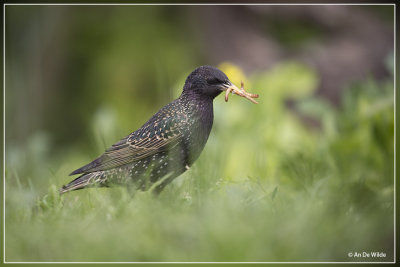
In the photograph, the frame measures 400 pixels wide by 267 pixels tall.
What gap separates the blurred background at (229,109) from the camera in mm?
2547

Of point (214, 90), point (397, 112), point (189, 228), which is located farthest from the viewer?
point (397, 112)

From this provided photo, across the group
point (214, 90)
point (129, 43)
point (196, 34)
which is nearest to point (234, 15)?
point (196, 34)

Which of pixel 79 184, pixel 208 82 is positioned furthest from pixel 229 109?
pixel 79 184

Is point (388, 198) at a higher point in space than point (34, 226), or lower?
lower

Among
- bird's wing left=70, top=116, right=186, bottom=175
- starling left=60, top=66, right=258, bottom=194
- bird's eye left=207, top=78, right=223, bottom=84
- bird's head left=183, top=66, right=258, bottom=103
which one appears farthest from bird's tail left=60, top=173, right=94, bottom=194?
bird's eye left=207, top=78, right=223, bottom=84

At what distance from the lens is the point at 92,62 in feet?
22.6

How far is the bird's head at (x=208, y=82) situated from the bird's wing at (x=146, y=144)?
0.19 m

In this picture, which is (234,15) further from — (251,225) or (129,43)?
(251,225)

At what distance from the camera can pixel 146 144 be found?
311 centimetres

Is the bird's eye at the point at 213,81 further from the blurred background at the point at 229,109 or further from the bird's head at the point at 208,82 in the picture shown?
the blurred background at the point at 229,109

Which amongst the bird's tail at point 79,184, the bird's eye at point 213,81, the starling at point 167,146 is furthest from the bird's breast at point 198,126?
the bird's tail at point 79,184

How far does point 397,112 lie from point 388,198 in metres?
0.85

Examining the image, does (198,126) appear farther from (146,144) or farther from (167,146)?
(146,144)

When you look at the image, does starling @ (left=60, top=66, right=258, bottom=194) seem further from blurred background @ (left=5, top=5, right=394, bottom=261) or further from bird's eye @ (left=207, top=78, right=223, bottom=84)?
blurred background @ (left=5, top=5, right=394, bottom=261)
